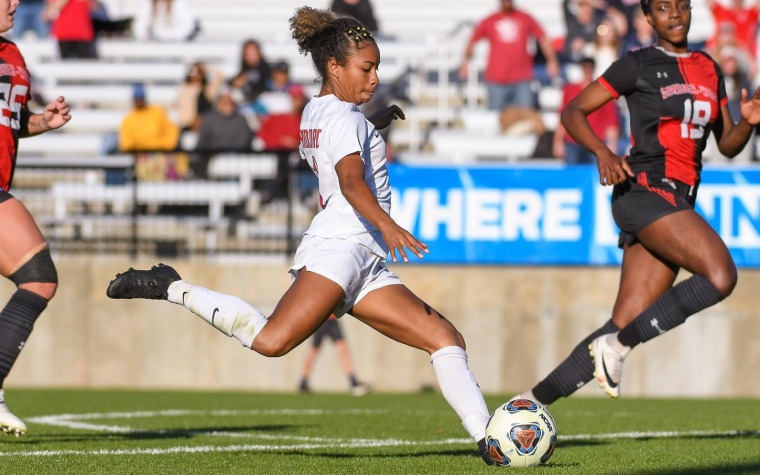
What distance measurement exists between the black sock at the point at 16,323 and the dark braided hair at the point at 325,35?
206cm

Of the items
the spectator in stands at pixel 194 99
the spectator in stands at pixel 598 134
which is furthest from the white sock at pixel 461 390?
the spectator in stands at pixel 194 99

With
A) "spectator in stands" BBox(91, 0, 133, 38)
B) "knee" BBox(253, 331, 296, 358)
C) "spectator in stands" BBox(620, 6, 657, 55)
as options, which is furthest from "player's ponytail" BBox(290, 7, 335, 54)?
"spectator in stands" BBox(91, 0, 133, 38)

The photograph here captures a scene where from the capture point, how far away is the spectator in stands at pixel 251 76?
19484 millimetres

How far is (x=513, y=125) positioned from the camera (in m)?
18.0

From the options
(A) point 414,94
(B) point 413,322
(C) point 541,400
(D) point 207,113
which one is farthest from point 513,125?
(B) point 413,322

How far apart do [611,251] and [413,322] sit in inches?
335

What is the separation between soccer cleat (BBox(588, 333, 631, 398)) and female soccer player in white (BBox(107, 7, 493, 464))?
3.90 ft

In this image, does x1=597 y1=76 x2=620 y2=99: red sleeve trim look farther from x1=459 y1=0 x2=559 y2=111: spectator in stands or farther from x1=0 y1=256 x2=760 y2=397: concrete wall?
x1=459 y1=0 x2=559 y2=111: spectator in stands

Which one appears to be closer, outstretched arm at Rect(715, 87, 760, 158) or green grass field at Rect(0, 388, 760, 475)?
green grass field at Rect(0, 388, 760, 475)

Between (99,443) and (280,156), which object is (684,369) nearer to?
(280,156)

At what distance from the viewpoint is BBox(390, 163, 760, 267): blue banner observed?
15.1 m

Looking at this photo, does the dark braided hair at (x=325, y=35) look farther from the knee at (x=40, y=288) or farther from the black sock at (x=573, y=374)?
the black sock at (x=573, y=374)

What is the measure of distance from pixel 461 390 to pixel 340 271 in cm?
79

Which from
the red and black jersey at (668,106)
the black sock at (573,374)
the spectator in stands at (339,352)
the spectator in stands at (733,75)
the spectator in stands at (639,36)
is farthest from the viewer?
the spectator in stands at (639,36)
